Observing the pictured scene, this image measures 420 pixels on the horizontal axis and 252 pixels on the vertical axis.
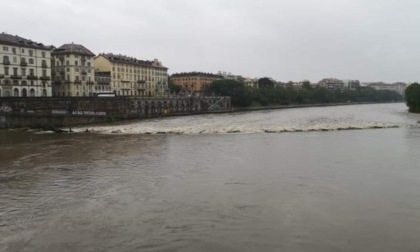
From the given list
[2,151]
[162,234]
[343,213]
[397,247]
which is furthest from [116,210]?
[2,151]

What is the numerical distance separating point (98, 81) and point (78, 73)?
10.7m

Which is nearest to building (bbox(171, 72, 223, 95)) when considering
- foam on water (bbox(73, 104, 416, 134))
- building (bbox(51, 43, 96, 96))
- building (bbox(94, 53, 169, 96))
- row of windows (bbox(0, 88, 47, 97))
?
building (bbox(94, 53, 169, 96))

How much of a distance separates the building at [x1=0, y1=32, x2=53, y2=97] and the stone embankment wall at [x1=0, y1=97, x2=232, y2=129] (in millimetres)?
12373

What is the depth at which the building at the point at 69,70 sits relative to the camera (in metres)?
96.4

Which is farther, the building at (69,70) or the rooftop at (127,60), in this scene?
the rooftop at (127,60)

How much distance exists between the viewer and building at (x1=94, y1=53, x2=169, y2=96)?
115750 millimetres

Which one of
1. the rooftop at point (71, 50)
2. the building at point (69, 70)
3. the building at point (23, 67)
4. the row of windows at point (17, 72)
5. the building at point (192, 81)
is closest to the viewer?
the building at point (23, 67)

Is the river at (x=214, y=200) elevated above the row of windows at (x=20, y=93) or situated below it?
below

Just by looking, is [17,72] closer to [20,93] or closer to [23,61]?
[23,61]

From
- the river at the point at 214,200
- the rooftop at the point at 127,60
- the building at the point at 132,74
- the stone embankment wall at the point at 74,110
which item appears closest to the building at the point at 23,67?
the stone embankment wall at the point at 74,110

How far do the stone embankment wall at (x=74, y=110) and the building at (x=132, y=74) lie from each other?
17.0 m

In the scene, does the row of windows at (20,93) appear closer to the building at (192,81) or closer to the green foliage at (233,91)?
the green foliage at (233,91)

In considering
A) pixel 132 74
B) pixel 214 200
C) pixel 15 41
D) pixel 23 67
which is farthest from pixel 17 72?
pixel 214 200

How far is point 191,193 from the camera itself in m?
18.6
